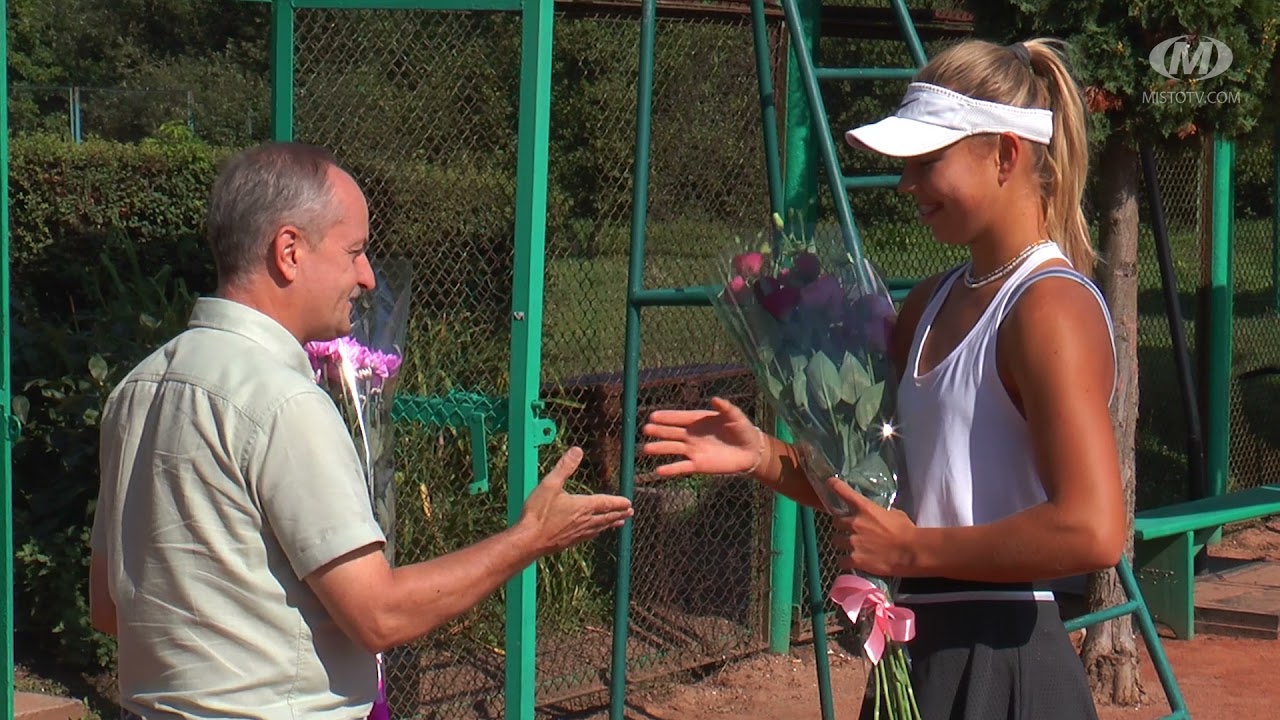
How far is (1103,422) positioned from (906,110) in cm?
60

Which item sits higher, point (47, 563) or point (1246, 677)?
point (47, 563)

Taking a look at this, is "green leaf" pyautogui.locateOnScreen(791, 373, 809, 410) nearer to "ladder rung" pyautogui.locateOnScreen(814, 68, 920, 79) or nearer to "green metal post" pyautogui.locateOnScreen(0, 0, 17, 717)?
"ladder rung" pyautogui.locateOnScreen(814, 68, 920, 79)

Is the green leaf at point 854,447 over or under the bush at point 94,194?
under

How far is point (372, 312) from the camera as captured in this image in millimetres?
2918

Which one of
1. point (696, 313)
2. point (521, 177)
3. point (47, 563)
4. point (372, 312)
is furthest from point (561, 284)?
point (372, 312)

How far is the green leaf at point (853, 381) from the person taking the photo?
2.50 meters

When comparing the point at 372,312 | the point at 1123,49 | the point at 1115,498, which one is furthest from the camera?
the point at 1123,49

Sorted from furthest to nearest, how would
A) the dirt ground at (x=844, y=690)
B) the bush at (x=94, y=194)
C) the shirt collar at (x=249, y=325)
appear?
the bush at (x=94, y=194), the dirt ground at (x=844, y=690), the shirt collar at (x=249, y=325)

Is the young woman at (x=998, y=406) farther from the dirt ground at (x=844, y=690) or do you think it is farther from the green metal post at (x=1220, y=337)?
the green metal post at (x=1220, y=337)

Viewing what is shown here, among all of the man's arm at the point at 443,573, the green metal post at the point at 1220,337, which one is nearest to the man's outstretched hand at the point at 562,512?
the man's arm at the point at 443,573

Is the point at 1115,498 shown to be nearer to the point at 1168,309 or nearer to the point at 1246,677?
the point at 1246,677

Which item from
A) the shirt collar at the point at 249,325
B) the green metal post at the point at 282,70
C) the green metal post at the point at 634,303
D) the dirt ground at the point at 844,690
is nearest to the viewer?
the shirt collar at the point at 249,325

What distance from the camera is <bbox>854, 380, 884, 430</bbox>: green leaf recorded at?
248 centimetres

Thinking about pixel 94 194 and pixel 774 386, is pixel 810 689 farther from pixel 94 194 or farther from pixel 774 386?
pixel 94 194
